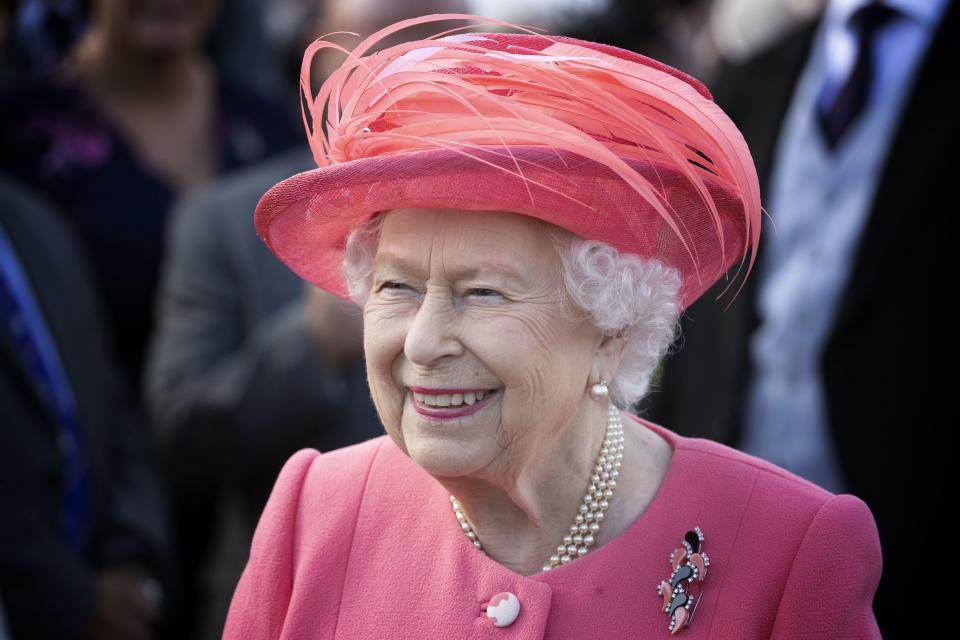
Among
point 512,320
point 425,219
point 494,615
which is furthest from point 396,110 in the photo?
point 494,615

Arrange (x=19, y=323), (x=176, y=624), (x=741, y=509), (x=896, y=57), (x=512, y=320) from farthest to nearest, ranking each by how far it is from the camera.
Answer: (x=176, y=624)
(x=896, y=57)
(x=19, y=323)
(x=741, y=509)
(x=512, y=320)

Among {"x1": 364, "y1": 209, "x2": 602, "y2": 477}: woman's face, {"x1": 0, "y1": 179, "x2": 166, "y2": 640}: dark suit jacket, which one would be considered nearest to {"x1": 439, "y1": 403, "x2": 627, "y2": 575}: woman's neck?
{"x1": 364, "y1": 209, "x2": 602, "y2": 477}: woman's face

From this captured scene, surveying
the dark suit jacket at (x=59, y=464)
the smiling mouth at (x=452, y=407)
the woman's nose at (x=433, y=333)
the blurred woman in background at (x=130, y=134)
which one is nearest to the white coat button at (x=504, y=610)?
the smiling mouth at (x=452, y=407)

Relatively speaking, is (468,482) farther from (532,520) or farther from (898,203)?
(898,203)

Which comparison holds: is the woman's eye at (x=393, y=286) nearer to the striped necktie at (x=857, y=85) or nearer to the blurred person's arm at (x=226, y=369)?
the blurred person's arm at (x=226, y=369)

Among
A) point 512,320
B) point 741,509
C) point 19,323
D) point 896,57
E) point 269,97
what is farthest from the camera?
point 269,97

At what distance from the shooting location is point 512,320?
2205 mm

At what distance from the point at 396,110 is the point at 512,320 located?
420mm

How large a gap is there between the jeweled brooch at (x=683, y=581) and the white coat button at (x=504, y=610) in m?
0.26

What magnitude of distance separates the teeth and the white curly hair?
0.22 meters

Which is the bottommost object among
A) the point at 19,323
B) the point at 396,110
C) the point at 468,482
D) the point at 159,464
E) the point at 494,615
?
the point at 159,464

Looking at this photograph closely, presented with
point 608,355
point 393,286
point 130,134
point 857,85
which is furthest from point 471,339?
point 130,134

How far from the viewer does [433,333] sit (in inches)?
86.2

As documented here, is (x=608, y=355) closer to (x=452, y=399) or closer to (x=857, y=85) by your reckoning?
(x=452, y=399)
